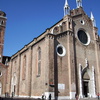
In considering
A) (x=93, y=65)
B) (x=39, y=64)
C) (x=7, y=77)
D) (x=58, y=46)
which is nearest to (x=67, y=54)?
(x=58, y=46)

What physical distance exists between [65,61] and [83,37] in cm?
782

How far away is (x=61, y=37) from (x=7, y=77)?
23.8m

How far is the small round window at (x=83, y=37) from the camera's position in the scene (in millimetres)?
28536

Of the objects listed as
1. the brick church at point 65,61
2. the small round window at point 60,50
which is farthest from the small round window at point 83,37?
the small round window at point 60,50

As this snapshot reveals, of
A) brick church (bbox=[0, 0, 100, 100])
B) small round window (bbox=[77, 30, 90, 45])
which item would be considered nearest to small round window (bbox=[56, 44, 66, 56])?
brick church (bbox=[0, 0, 100, 100])

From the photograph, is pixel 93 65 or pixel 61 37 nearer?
pixel 61 37

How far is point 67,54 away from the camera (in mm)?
24828

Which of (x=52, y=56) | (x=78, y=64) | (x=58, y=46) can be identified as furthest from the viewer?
(x=78, y=64)

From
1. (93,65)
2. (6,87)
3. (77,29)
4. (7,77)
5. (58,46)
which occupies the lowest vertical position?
(6,87)

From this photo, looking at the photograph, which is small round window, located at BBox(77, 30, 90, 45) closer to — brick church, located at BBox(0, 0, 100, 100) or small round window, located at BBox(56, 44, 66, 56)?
brick church, located at BBox(0, 0, 100, 100)

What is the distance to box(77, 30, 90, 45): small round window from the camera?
2854 cm

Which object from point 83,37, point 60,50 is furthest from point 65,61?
point 83,37

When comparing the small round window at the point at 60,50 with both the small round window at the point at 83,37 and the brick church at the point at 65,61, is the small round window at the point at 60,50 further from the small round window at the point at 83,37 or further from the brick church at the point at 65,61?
the small round window at the point at 83,37

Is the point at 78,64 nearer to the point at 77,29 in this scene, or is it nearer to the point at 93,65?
the point at 93,65
